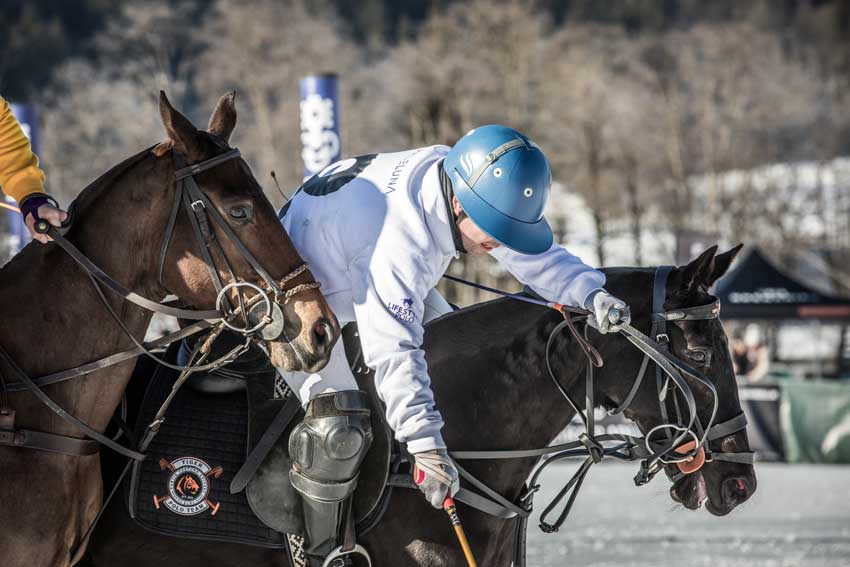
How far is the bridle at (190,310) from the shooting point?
3.04m

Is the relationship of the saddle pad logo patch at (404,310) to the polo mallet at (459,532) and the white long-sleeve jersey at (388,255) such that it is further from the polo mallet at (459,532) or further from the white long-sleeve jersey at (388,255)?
the polo mallet at (459,532)

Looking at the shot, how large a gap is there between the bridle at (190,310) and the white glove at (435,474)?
584mm

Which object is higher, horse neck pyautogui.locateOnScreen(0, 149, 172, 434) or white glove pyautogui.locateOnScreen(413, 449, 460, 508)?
horse neck pyautogui.locateOnScreen(0, 149, 172, 434)

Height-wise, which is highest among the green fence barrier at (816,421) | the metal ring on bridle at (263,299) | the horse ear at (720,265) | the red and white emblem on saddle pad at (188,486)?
the metal ring on bridle at (263,299)

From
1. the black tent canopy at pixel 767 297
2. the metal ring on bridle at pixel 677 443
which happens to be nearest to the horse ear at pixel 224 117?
the metal ring on bridle at pixel 677 443

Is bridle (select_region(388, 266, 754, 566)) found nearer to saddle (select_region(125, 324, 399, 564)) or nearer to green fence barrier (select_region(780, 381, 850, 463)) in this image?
saddle (select_region(125, 324, 399, 564))

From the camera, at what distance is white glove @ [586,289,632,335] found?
3557 millimetres

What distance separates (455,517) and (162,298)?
1.19 metres

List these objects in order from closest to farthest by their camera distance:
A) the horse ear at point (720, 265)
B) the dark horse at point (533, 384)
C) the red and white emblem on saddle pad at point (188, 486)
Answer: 1. the red and white emblem on saddle pad at point (188, 486)
2. the dark horse at point (533, 384)
3. the horse ear at point (720, 265)

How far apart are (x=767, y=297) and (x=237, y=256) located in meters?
15.6

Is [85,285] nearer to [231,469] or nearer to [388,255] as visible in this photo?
[231,469]

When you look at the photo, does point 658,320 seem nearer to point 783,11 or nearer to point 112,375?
point 112,375

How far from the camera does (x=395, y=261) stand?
328cm

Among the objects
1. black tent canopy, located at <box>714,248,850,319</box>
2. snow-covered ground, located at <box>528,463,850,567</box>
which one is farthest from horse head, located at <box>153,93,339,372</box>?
black tent canopy, located at <box>714,248,850,319</box>
